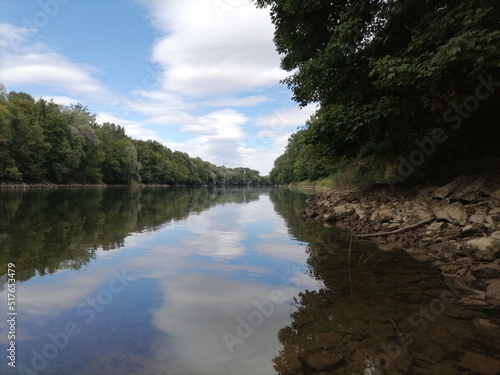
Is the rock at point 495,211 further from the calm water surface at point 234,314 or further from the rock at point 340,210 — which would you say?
the rock at point 340,210

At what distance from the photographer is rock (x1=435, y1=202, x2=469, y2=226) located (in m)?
8.78

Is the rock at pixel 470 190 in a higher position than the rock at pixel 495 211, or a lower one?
higher

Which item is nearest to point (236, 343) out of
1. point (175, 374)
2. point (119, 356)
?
point (175, 374)

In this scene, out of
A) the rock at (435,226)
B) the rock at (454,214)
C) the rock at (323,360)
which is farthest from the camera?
the rock at (435,226)

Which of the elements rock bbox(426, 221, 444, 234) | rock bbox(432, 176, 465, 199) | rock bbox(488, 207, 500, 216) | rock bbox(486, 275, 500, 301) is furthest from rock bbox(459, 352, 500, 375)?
rock bbox(432, 176, 465, 199)

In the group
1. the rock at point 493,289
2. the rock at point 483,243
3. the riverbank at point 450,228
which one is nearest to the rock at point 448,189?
the riverbank at point 450,228

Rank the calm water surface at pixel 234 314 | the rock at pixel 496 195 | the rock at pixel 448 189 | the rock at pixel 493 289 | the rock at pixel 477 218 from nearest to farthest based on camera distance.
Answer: the calm water surface at pixel 234 314 → the rock at pixel 493 289 → the rock at pixel 477 218 → the rock at pixel 496 195 → the rock at pixel 448 189

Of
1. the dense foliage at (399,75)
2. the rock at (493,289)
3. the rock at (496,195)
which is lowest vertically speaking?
the rock at (493,289)

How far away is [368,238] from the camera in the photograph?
1111 cm

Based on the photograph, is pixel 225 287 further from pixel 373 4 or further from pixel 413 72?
pixel 373 4

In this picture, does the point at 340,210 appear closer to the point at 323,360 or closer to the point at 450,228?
the point at 450,228

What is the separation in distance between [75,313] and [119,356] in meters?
1.69

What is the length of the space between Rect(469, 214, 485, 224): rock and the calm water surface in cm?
208

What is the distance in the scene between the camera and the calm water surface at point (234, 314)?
368cm
